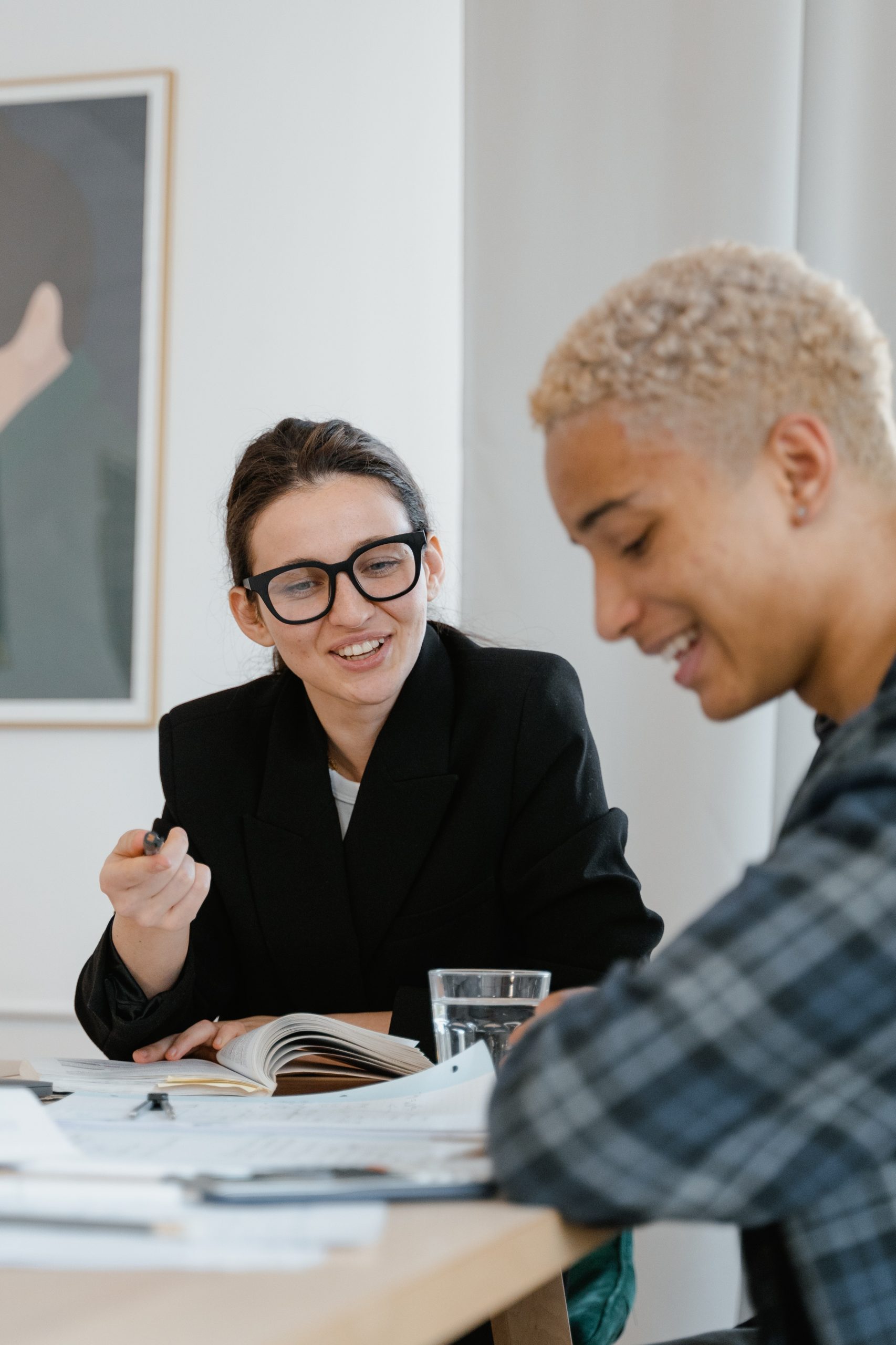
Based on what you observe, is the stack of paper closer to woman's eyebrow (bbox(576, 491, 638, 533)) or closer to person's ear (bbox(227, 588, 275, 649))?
woman's eyebrow (bbox(576, 491, 638, 533))

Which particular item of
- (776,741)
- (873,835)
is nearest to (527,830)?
(776,741)

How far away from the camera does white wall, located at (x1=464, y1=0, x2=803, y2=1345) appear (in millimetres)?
2092

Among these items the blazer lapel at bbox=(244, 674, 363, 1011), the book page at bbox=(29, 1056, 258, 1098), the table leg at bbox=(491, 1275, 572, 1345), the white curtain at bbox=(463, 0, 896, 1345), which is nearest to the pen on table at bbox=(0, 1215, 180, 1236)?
the book page at bbox=(29, 1056, 258, 1098)

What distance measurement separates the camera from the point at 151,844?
113cm

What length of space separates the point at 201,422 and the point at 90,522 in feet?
0.96

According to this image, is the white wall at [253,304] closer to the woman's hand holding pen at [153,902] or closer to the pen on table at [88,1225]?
the woman's hand holding pen at [153,902]

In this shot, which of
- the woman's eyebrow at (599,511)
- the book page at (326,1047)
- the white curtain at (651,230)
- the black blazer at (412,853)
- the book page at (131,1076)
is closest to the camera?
the woman's eyebrow at (599,511)

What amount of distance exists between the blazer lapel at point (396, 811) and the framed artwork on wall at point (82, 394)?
108 cm

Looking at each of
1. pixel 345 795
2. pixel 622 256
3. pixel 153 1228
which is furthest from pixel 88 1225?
pixel 622 256

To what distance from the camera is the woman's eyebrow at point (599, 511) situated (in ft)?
2.48

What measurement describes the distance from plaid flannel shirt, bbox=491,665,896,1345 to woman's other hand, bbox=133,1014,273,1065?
2.09 feet

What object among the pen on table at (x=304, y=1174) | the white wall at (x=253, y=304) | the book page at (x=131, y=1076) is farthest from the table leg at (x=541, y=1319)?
the white wall at (x=253, y=304)

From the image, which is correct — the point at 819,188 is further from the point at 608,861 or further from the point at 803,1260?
the point at 803,1260

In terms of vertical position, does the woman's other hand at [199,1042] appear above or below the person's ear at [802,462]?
below
